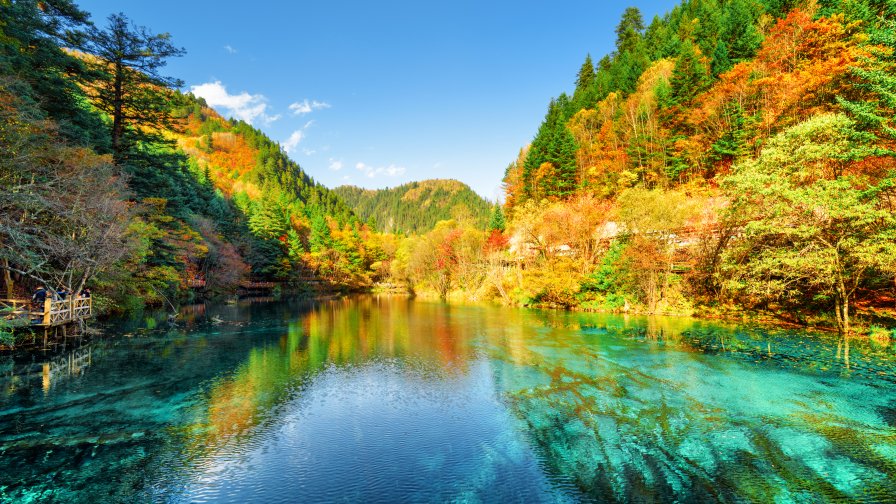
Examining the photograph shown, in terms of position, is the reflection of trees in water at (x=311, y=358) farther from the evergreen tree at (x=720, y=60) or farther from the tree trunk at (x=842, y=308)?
the evergreen tree at (x=720, y=60)

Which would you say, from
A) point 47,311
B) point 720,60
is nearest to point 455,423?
point 47,311

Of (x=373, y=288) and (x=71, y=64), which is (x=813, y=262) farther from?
(x=373, y=288)

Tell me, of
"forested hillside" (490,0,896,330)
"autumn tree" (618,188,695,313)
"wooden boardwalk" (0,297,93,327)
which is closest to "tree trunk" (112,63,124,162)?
"wooden boardwalk" (0,297,93,327)

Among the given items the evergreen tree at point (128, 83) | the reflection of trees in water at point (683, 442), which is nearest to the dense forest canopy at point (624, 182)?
the evergreen tree at point (128, 83)

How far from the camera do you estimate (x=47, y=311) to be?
15.9m

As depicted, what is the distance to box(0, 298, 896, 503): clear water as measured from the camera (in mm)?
6641

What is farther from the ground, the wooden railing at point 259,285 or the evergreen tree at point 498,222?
the evergreen tree at point 498,222

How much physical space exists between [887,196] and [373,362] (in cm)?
2251

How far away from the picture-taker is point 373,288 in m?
78.1

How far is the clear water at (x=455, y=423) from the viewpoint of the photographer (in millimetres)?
6641

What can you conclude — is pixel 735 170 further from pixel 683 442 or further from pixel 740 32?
pixel 740 32

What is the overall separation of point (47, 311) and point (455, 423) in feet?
56.0

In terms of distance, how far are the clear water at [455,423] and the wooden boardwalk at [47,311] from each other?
4.48ft

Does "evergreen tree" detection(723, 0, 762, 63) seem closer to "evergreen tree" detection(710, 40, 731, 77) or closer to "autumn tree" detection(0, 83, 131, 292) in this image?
"evergreen tree" detection(710, 40, 731, 77)
